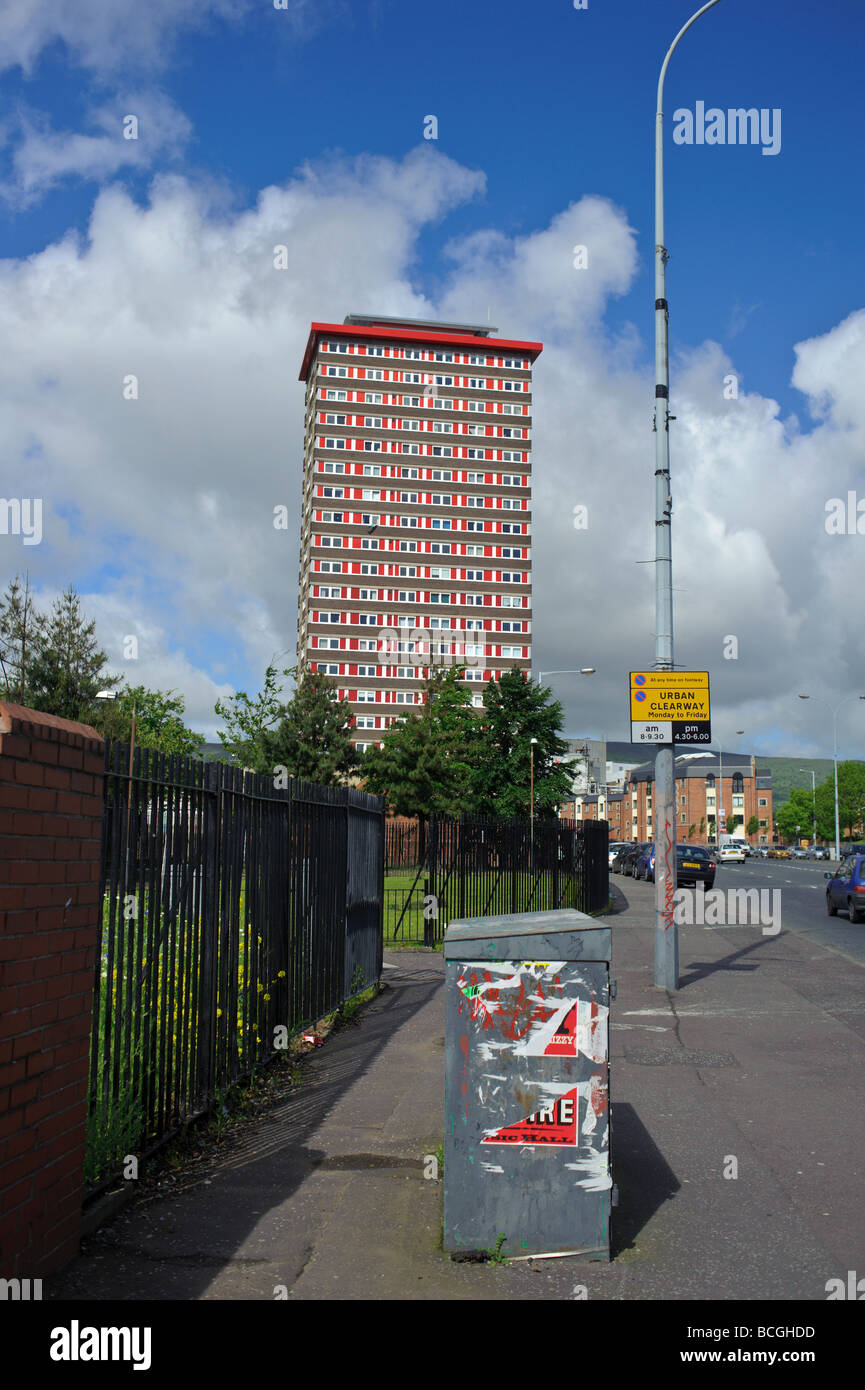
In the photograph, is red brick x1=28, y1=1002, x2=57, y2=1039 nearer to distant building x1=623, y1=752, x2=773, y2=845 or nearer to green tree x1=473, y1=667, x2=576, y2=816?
green tree x1=473, y1=667, x2=576, y2=816

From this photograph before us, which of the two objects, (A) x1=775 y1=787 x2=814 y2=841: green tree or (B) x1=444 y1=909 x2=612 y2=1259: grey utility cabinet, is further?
(A) x1=775 y1=787 x2=814 y2=841: green tree

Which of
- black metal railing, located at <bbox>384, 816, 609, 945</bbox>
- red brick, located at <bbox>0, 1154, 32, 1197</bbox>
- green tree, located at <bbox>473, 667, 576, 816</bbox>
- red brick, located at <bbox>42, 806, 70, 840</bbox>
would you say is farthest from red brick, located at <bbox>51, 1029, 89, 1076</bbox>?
green tree, located at <bbox>473, 667, 576, 816</bbox>

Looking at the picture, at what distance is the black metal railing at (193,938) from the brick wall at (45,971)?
0.31 metres

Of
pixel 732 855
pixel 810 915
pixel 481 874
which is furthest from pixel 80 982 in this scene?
pixel 732 855

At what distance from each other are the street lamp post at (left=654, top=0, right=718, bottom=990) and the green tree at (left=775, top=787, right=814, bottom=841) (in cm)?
13047

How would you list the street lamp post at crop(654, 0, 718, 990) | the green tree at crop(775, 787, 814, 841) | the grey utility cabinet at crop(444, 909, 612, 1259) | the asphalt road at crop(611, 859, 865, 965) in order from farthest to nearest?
the green tree at crop(775, 787, 814, 841) < the asphalt road at crop(611, 859, 865, 965) < the street lamp post at crop(654, 0, 718, 990) < the grey utility cabinet at crop(444, 909, 612, 1259)

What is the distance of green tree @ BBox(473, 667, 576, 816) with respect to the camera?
52.7m

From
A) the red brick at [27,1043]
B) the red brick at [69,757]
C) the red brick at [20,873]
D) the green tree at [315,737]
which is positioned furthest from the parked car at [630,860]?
the red brick at [20,873]

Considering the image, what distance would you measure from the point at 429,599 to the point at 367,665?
847 cm

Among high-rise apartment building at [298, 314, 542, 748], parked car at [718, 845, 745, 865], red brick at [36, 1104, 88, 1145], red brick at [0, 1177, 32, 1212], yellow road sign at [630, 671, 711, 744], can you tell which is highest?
high-rise apartment building at [298, 314, 542, 748]

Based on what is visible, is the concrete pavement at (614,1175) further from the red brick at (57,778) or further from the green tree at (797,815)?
the green tree at (797,815)

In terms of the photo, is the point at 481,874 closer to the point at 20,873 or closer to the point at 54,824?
the point at 54,824
